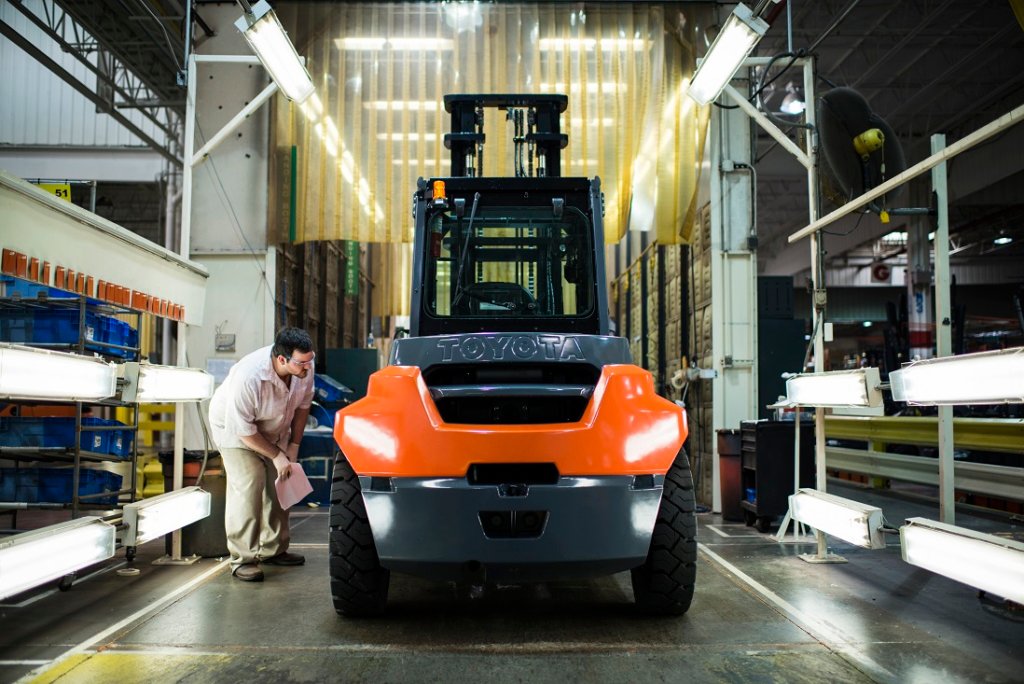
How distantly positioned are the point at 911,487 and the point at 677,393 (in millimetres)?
5268

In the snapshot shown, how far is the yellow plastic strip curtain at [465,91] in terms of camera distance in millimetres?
8508

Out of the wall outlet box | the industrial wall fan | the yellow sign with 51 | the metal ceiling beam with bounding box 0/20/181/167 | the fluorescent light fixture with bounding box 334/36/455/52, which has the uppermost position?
the metal ceiling beam with bounding box 0/20/181/167

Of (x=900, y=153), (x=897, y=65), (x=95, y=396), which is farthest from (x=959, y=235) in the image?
(x=95, y=396)

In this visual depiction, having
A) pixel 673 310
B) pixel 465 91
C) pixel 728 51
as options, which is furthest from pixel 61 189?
pixel 673 310

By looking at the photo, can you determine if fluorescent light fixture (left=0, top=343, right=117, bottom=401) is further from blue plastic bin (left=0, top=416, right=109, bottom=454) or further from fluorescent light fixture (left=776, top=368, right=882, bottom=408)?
fluorescent light fixture (left=776, top=368, right=882, bottom=408)

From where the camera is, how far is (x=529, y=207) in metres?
4.54

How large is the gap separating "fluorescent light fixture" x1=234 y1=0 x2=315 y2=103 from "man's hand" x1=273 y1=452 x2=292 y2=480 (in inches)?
135

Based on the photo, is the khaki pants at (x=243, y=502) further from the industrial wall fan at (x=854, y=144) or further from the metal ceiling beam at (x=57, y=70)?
the metal ceiling beam at (x=57, y=70)

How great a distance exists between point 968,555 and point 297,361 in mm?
4003

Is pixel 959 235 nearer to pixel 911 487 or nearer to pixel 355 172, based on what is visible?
pixel 911 487

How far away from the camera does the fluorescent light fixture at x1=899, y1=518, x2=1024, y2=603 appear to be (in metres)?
2.96

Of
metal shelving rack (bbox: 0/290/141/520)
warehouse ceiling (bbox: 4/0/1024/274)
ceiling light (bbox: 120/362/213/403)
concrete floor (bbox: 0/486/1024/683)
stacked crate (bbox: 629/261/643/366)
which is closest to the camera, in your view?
concrete floor (bbox: 0/486/1024/683)

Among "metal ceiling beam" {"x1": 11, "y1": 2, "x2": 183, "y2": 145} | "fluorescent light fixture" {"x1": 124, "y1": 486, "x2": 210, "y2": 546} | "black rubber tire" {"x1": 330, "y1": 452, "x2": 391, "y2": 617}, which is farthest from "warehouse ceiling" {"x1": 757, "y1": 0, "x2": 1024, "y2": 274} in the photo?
"metal ceiling beam" {"x1": 11, "y1": 2, "x2": 183, "y2": 145}

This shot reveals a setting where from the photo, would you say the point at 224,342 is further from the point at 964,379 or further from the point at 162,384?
the point at 964,379
